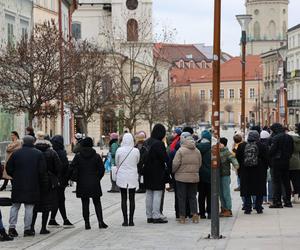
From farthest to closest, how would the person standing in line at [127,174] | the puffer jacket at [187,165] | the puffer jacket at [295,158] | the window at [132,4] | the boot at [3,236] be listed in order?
the window at [132,4] → the puffer jacket at [295,158] → the puffer jacket at [187,165] → the person standing in line at [127,174] → the boot at [3,236]

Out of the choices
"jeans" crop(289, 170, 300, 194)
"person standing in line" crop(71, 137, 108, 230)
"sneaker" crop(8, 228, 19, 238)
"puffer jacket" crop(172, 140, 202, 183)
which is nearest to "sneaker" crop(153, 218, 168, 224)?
"puffer jacket" crop(172, 140, 202, 183)

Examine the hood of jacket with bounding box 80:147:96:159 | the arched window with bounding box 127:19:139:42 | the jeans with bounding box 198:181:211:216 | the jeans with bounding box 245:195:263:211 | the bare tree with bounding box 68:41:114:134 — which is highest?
the arched window with bounding box 127:19:139:42

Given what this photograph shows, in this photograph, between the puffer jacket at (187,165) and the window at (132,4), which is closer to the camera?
the puffer jacket at (187,165)

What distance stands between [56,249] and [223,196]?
5358 millimetres

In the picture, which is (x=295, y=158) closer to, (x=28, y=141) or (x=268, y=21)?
(x=28, y=141)

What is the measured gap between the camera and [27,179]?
627 inches

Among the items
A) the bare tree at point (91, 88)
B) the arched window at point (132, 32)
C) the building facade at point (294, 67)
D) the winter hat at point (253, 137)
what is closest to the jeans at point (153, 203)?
the winter hat at point (253, 137)

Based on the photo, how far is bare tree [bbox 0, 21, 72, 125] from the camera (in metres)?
33.6

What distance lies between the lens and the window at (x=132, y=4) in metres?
90.3

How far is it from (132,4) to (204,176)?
2885 inches

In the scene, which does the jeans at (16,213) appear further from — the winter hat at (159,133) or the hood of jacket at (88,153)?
the winter hat at (159,133)

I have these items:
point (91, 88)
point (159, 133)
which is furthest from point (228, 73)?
point (159, 133)

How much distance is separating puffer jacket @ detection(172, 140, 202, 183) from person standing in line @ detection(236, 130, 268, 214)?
70.1 inches

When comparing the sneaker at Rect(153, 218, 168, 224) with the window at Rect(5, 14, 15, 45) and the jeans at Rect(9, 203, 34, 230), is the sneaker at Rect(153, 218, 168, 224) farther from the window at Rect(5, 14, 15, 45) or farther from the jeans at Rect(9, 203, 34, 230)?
the window at Rect(5, 14, 15, 45)
